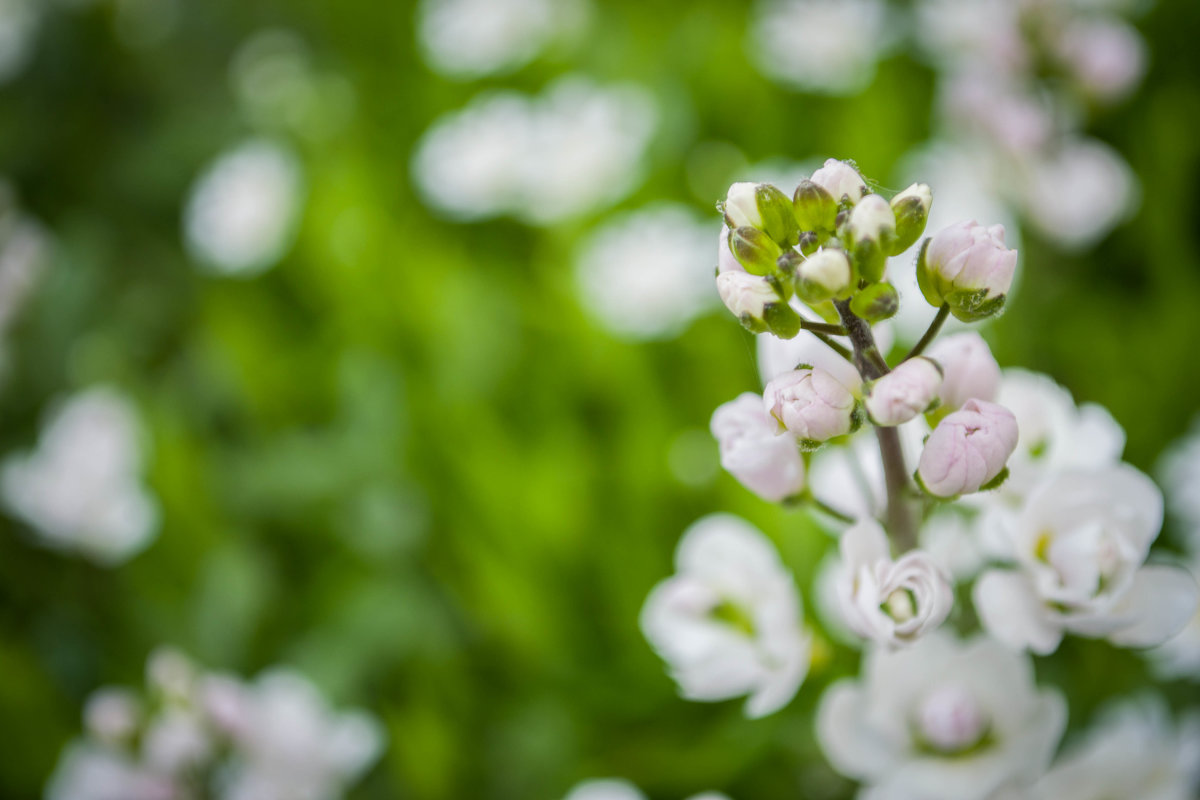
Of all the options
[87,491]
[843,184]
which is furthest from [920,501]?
[87,491]

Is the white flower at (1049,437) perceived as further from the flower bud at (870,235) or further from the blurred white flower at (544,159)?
the blurred white flower at (544,159)

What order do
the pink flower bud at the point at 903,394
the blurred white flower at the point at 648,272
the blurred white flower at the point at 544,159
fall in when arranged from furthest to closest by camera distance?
the blurred white flower at the point at 544,159 → the blurred white flower at the point at 648,272 → the pink flower bud at the point at 903,394

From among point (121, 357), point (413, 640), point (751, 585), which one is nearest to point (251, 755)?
point (413, 640)

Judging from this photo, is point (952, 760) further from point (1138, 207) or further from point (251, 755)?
point (1138, 207)

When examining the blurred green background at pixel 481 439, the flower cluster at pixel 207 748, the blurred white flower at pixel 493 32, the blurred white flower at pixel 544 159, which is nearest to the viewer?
the flower cluster at pixel 207 748

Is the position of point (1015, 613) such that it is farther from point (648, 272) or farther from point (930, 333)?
point (648, 272)

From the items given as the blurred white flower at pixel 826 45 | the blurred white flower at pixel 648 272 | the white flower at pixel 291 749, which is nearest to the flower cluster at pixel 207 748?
the white flower at pixel 291 749
